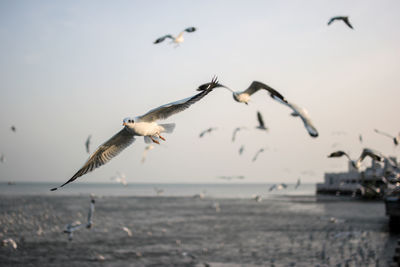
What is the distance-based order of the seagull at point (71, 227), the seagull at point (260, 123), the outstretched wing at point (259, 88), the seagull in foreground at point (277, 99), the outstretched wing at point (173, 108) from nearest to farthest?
the outstretched wing at point (173, 108)
the seagull in foreground at point (277, 99)
the outstretched wing at point (259, 88)
the seagull at point (260, 123)
the seagull at point (71, 227)

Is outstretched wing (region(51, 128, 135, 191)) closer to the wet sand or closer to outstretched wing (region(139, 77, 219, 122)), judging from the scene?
outstretched wing (region(139, 77, 219, 122))

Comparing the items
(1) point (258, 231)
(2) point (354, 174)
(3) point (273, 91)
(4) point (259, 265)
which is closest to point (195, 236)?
(1) point (258, 231)

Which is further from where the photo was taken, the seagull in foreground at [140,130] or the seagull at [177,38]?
the seagull at [177,38]

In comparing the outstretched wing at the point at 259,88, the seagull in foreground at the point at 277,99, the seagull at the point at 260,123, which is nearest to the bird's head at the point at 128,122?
the seagull in foreground at the point at 277,99

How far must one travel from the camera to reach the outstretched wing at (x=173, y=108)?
5480mm

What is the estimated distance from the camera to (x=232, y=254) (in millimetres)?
22406

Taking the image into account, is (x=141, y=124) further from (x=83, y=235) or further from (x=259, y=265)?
(x=83, y=235)

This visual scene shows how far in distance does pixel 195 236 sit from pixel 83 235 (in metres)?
7.95

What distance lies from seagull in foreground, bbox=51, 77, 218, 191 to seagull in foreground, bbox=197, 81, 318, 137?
77 cm

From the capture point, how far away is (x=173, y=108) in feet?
19.2

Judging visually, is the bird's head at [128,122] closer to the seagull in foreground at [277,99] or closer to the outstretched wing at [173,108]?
the outstretched wing at [173,108]

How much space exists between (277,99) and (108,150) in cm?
316

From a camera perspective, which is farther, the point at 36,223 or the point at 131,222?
the point at 131,222

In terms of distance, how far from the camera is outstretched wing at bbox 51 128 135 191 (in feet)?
20.9
